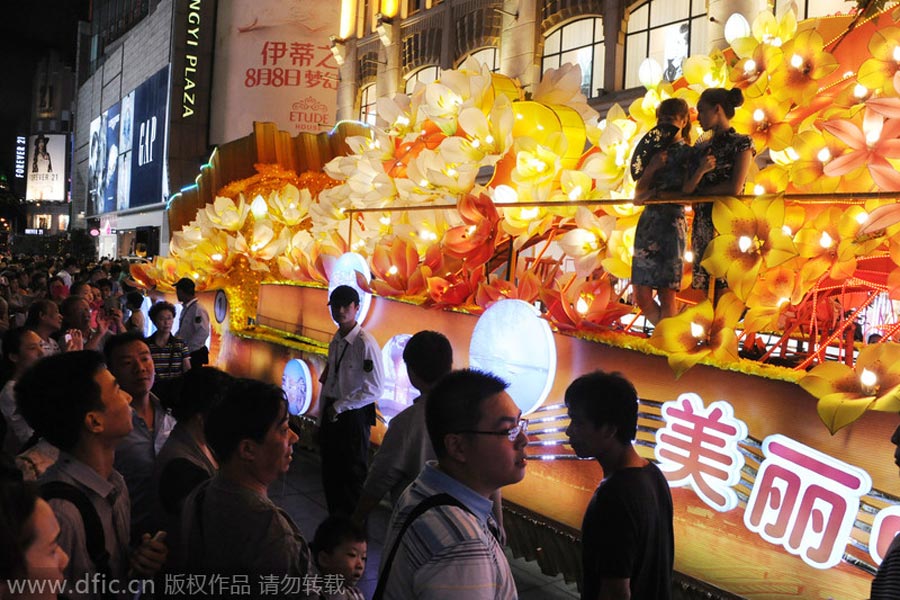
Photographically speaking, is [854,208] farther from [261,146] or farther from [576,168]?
[261,146]

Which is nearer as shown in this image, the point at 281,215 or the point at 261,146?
the point at 281,215

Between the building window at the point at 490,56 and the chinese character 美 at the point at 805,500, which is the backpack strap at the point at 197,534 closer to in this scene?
the chinese character 美 at the point at 805,500

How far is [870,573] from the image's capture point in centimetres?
292

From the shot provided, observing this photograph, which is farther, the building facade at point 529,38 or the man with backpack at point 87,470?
the building facade at point 529,38

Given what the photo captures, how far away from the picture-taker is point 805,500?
124 inches

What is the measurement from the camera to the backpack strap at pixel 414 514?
1.71 meters

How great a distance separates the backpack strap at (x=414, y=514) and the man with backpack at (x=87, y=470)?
2.63ft

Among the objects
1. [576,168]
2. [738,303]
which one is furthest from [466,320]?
[738,303]

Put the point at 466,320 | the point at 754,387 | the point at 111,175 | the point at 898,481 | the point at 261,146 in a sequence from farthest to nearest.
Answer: the point at 111,175 < the point at 261,146 < the point at 466,320 < the point at 754,387 < the point at 898,481

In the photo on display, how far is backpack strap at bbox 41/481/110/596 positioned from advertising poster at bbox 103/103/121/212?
35.6 metres

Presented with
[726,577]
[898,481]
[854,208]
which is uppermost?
[854,208]

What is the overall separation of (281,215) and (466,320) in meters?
3.82

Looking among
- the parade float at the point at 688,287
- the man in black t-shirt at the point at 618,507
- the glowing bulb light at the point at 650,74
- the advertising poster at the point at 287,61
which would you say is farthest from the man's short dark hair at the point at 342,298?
the advertising poster at the point at 287,61

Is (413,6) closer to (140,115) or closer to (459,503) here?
(140,115)
